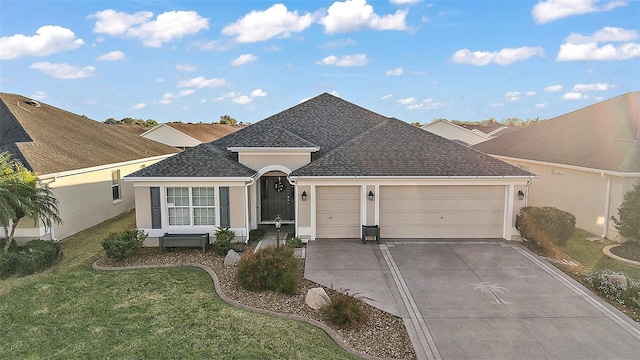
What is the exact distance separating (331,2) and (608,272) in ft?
51.0

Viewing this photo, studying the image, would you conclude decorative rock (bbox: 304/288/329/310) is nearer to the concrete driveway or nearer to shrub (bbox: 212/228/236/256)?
the concrete driveway

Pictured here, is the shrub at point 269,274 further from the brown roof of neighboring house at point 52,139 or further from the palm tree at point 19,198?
the brown roof of neighboring house at point 52,139

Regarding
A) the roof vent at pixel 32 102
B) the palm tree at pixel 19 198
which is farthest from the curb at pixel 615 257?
the roof vent at pixel 32 102

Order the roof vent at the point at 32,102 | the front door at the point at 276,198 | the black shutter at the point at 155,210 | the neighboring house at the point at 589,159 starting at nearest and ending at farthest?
the black shutter at the point at 155,210
the neighboring house at the point at 589,159
the front door at the point at 276,198
the roof vent at the point at 32,102

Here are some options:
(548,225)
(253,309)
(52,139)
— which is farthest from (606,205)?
(52,139)

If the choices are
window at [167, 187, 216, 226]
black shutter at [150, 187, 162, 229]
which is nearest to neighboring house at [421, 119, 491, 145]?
window at [167, 187, 216, 226]

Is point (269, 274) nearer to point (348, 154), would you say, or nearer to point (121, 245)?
point (121, 245)

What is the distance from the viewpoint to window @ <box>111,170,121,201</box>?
1748 cm

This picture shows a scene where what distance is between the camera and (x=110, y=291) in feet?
29.4

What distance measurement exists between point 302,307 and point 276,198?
777 centimetres

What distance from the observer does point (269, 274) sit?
882cm

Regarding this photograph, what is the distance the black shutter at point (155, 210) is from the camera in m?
12.4

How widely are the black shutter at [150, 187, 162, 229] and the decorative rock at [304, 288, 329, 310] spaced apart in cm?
690

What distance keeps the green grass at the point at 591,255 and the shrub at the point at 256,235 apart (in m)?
10.6
